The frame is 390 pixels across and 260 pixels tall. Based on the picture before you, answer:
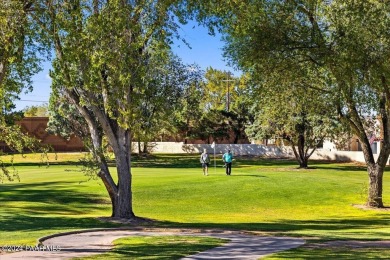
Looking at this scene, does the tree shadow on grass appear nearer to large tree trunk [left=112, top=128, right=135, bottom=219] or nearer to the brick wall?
large tree trunk [left=112, top=128, right=135, bottom=219]

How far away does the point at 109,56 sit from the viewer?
1762 cm

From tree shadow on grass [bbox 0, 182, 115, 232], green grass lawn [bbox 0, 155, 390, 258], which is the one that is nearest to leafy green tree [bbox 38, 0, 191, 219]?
tree shadow on grass [bbox 0, 182, 115, 232]

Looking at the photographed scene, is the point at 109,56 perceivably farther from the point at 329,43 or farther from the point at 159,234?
the point at 329,43

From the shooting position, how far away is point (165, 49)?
1956cm

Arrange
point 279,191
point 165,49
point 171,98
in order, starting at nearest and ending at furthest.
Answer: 1. point 165,49
2. point 279,191
3. point 171,98

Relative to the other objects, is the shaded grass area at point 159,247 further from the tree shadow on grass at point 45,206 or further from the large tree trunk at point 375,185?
the large tree trunk at point 375,185

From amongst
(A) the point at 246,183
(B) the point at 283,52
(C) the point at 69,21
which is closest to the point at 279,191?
(A) the point at 246,183

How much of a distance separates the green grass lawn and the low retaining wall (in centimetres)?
2620

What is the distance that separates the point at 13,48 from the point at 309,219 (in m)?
15.3

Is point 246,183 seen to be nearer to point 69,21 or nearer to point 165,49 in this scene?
point 165,49

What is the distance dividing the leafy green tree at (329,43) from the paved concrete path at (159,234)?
7.74 meters

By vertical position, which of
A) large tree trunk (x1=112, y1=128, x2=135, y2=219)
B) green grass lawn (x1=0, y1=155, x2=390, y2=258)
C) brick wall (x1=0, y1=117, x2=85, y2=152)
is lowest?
green grass lawn (x1=0, y1=155, x2=390, y2=258)

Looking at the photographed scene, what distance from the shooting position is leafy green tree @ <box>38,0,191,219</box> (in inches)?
699

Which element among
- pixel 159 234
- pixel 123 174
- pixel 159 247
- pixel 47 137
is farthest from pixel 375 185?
pixel 47 137
